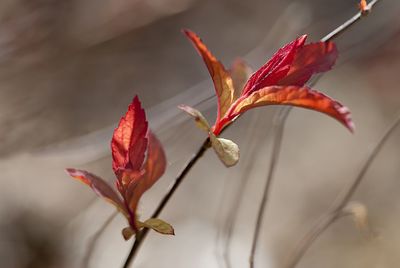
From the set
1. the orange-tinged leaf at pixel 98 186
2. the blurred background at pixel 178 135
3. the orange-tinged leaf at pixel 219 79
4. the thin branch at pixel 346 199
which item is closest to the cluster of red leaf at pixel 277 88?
the orange-tinged leaf at pixel 219 79

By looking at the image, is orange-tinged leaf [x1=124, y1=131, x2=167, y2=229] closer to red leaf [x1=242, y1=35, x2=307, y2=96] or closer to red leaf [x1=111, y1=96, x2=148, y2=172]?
red leaf [x1=111, y1=96, x2=148, y2=172]

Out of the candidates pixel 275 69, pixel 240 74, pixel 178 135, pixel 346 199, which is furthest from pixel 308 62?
pixel 178 135

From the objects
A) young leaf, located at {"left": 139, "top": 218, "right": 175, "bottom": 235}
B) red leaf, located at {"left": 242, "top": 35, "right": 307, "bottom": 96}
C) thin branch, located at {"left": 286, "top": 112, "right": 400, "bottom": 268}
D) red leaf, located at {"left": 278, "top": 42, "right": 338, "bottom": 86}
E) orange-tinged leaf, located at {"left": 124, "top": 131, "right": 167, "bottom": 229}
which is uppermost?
red leaf, located at {"left": 242, "top": 35, "right": 307, "bottom": 96}

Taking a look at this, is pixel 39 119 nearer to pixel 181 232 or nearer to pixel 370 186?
pixel 181 232

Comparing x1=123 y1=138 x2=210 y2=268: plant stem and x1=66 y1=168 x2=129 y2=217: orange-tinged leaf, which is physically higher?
x1=66 y1=168 x2=129 y2=217: orange-tinged leaf

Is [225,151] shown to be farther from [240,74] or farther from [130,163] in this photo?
[240,74]

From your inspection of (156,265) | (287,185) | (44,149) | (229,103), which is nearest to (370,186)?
(287,185)

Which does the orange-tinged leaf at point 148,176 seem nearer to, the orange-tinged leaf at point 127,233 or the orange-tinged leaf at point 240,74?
the orange-tinged leaf at point 127,233

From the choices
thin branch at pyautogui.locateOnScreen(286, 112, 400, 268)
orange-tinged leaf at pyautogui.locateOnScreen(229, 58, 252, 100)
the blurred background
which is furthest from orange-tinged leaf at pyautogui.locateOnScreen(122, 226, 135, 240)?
the blurred background
